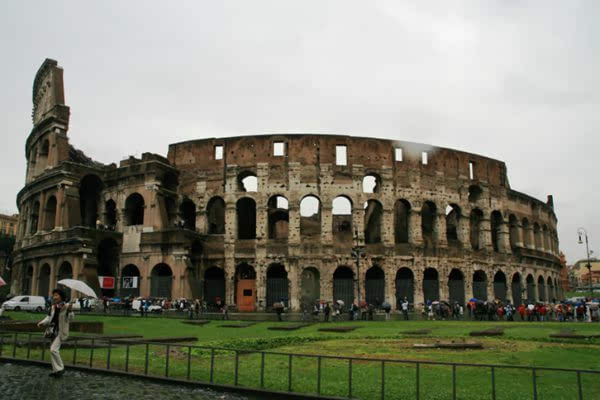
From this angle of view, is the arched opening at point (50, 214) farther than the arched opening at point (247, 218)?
No

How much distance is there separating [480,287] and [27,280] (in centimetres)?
3341

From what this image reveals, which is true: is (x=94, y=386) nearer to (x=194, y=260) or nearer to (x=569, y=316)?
(x=194, y=260)

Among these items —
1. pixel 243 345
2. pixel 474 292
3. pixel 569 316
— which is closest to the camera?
pixel 243 345

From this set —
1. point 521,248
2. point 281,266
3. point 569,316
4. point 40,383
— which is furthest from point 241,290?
point 40,383

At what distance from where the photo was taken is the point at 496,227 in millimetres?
41594

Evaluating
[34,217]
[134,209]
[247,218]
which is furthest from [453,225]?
[34,217]

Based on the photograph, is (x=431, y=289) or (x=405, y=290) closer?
(x=405, y=290)

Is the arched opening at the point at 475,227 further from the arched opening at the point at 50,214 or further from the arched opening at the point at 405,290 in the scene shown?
the arched opening at the point at 50,214

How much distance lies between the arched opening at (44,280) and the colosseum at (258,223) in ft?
0.37

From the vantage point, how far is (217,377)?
937 cm

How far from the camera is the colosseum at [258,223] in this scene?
34000mm

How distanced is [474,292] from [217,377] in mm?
31748

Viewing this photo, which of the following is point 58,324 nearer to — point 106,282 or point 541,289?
point 106,282

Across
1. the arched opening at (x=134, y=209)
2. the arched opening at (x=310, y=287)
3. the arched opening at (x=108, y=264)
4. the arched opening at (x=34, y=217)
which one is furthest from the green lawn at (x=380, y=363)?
the arched opening at (x=34, y=217)
